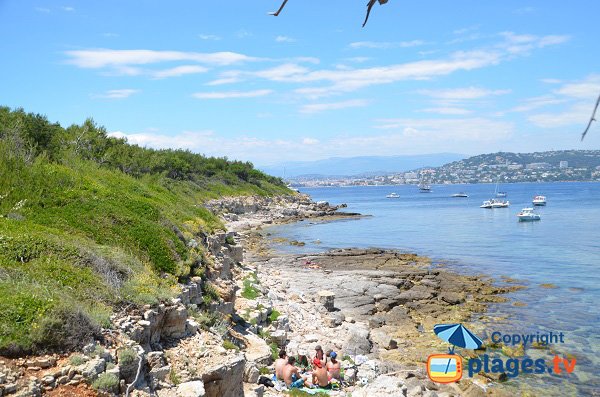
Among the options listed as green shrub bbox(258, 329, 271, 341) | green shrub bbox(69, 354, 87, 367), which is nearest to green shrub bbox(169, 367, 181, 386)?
green shrub bbox(69, 354, 87, 367)

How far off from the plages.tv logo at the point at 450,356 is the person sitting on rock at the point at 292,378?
16.1 ft

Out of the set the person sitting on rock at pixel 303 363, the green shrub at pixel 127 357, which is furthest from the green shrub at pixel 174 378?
the person sitting on rock at pixel 303 363

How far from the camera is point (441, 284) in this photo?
29250 millimetres

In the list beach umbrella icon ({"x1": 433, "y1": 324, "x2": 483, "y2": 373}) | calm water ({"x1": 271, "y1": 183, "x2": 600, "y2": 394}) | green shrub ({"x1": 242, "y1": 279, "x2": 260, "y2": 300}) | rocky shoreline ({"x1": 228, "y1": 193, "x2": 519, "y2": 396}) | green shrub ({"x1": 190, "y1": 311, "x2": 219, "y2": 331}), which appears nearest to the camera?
green shrub ({"x1": 190, "y1": 311, "x2": 219, "y2": 331})

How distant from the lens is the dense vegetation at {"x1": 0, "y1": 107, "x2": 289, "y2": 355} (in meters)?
8.03

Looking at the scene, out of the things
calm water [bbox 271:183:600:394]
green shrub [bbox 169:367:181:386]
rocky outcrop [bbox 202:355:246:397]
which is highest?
green shrub [bbox 169:367:181:386]

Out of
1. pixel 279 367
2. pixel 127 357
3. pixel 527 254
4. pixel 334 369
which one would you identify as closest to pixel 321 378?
pixel 334 369

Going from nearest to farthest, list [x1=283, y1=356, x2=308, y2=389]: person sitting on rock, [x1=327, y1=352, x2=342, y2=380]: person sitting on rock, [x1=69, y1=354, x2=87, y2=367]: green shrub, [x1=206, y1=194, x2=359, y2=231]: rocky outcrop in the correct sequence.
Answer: [x1=69, y1=354, x2=87, y2=367]: green shrub, [x1=283, y1=356, x2=308, y2=389]: person sitting on rock, [x1=327, y1=352, x2=342, y2=380]: person sitting on rock, [x1=206, y1=194, x2=359, y2=231]: rocky outcrop

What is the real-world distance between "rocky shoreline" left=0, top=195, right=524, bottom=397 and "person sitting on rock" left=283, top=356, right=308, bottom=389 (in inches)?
25.8

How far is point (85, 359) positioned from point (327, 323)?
14280 millimetres

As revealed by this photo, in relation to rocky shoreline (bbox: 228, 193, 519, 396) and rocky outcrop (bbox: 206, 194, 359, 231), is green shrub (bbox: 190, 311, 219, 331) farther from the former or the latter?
rocky outcrop (bbox: 206, 194, 359, 231)

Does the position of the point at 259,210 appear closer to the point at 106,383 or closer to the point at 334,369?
the point at 334,369

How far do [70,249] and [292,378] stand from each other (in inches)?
260

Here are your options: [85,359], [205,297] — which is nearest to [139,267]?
[205,297]
